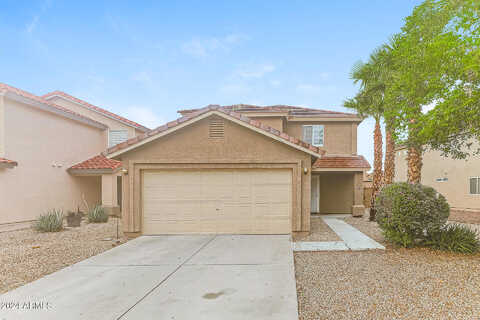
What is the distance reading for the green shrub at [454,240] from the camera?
25.1 feet

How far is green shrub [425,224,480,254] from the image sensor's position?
7.66 m

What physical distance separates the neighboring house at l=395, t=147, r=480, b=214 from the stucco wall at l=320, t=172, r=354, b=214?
22.7 feet

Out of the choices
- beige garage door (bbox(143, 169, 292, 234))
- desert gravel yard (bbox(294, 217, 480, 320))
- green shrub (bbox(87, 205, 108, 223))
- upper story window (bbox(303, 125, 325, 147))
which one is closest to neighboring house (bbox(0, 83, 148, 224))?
green shrub (bbox(87, 205, 108, 223))

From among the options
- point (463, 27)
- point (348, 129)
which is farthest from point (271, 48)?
point (463, 27)

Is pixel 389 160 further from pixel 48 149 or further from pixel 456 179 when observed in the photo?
pixel 48 149

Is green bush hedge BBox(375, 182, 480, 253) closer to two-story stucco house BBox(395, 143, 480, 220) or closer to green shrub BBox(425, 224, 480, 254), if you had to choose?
green shrub BBox(425, 224, 480, 254)

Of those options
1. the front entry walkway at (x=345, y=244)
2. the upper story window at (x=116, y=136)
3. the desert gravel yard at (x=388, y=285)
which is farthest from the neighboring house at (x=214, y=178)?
the upper story window at (x=116, y=136)

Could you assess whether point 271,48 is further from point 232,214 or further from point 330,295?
point 330,295

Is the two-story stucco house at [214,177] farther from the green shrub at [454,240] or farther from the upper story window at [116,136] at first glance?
the upper story window at [116,136]

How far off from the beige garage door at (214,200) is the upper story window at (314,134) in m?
7.20

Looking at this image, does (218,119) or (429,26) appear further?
(218,119)

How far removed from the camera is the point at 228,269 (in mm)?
6281

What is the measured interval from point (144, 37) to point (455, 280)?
66.4 feet

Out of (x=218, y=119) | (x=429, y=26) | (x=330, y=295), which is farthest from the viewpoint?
(x=218, y=119)
